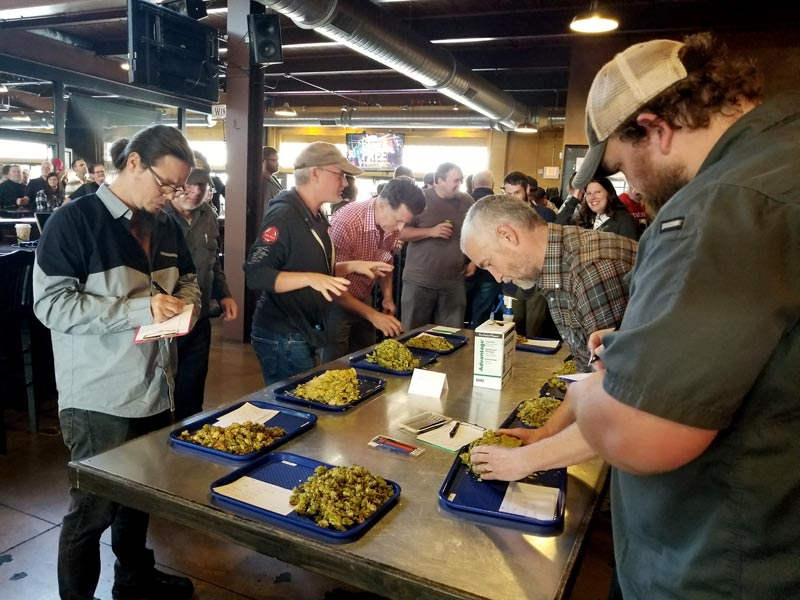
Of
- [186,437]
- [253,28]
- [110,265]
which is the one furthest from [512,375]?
[253,28]

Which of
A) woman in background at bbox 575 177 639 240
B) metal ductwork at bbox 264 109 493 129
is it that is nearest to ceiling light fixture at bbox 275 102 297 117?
metal ductwork at bbox 264 109 493 129

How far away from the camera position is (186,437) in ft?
4.85

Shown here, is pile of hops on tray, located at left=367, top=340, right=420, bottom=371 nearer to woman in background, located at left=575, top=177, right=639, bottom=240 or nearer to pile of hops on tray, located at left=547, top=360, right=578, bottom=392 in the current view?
pile of hops on tray, located at left=547, top=360, right=578, bottom=392

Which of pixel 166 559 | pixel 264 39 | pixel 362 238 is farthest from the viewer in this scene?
pixel 264 39

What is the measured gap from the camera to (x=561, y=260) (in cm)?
174

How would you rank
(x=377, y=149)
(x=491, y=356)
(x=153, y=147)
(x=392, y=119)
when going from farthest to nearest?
(x=377, y=149) → (x=392, y=119) → (x=491, y=356) → (x=153, y=147)

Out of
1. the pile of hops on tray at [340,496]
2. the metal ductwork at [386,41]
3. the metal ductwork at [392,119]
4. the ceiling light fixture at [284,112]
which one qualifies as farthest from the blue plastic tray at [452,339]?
the ceiling light fixture at [284,112]

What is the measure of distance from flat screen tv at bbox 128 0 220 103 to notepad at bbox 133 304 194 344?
3510 millimetres

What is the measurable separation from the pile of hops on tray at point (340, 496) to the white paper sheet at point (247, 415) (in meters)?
0.43

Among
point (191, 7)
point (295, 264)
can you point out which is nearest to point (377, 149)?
point (191, 7)

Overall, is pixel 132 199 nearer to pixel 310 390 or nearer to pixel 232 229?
pixel 310 390

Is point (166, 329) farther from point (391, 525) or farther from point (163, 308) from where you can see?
point (391, 525)

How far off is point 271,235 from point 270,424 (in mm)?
952

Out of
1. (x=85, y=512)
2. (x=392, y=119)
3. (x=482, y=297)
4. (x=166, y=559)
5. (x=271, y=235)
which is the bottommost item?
(x=166, y=559)
